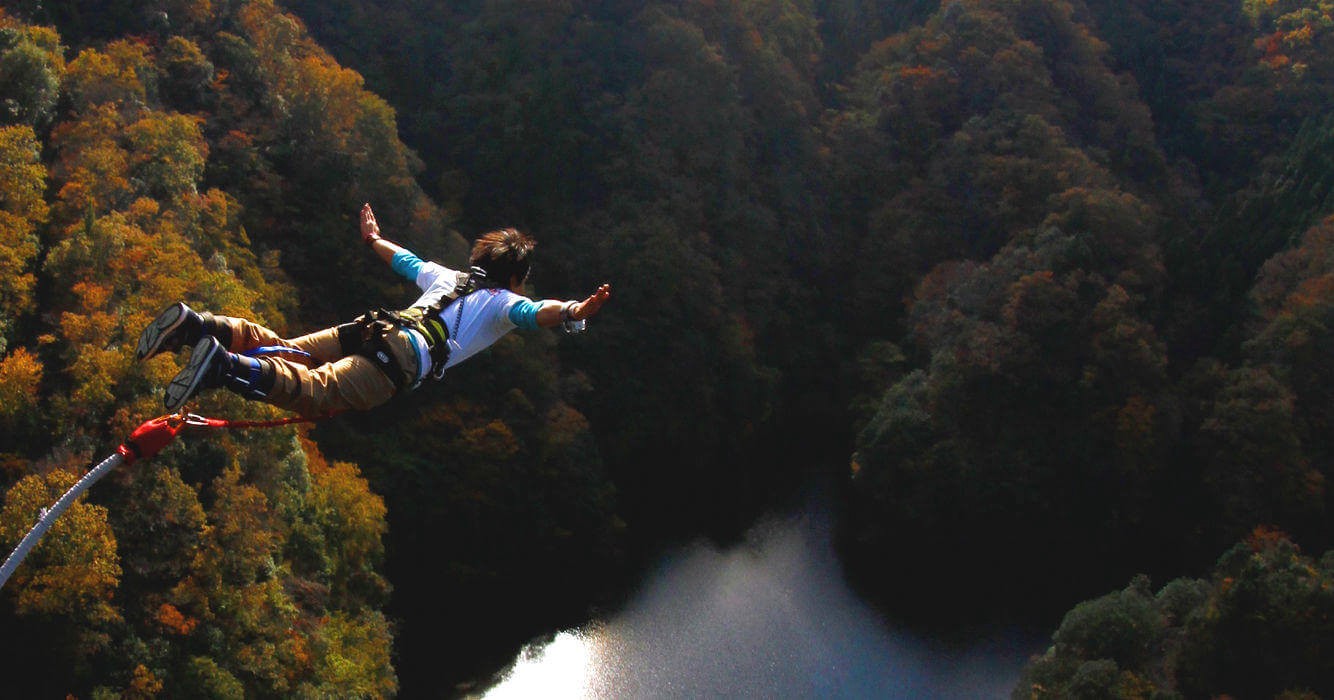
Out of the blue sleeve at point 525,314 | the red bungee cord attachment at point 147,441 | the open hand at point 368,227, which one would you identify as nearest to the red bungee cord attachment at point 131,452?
the red bungee cord attachment at point 147,441

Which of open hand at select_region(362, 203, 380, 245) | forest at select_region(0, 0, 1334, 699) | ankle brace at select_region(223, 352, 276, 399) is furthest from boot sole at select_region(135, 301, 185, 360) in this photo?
forest at select_region(0, 0, 1334, 699)

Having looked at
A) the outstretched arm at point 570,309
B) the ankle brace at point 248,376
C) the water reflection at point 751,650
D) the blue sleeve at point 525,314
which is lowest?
the water reflection at point 751,650

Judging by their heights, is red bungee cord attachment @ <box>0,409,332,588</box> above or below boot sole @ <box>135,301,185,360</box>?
below

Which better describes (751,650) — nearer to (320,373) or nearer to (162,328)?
(320,373)

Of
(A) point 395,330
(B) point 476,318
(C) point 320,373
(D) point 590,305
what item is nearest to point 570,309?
(D) point 590,305

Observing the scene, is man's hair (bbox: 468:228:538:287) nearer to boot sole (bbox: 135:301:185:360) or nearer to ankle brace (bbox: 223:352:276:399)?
ankle brace (bbox: 223:352:276:399)

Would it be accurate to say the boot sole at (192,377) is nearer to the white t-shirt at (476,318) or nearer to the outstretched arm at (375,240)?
the white t-shirt at (476,318)
